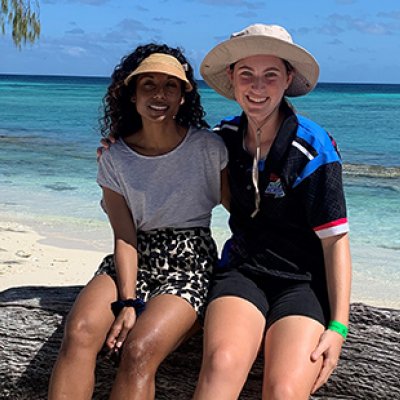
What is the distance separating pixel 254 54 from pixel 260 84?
0.12 meters

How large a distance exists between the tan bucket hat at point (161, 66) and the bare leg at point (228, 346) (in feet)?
3.20

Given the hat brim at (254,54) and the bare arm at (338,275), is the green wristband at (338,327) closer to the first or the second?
the bare arm at (338,275)

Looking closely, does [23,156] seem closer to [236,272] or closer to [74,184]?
[74,184]

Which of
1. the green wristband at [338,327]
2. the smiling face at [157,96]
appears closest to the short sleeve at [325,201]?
the green wristband at [338,327]

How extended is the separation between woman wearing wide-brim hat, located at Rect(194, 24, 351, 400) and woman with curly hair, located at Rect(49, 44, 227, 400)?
5.5 inches

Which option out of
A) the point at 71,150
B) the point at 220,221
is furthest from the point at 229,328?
the point at 71,150

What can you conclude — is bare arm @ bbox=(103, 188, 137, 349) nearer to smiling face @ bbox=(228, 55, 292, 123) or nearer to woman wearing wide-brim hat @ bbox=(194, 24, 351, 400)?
woman wearing wide-brim hat @ bbox=(194, 24, 351, 400)

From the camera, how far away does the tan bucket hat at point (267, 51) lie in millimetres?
2836

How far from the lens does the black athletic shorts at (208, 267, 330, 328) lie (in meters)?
2.74

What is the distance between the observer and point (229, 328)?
2.62 metres

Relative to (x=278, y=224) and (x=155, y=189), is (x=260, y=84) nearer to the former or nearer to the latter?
(x=278, y=224)

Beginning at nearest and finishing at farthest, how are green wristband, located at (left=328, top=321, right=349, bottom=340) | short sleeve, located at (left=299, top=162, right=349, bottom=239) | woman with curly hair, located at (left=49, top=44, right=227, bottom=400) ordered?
green wristband, located at (left=328, top=321, right=349, bottom=340) < short sleeve, located at (left=299, top=162, right=349, bottom=239) < woman with curly hair, located at (left=49, top=44, right=227, bottom=400)

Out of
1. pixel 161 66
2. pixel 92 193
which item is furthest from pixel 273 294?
pixel 92 193

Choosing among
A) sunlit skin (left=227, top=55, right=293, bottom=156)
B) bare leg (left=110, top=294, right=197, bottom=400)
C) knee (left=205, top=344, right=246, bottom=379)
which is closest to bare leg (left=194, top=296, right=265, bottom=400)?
knee (left=205, top=344, right=246, bottom=379)
